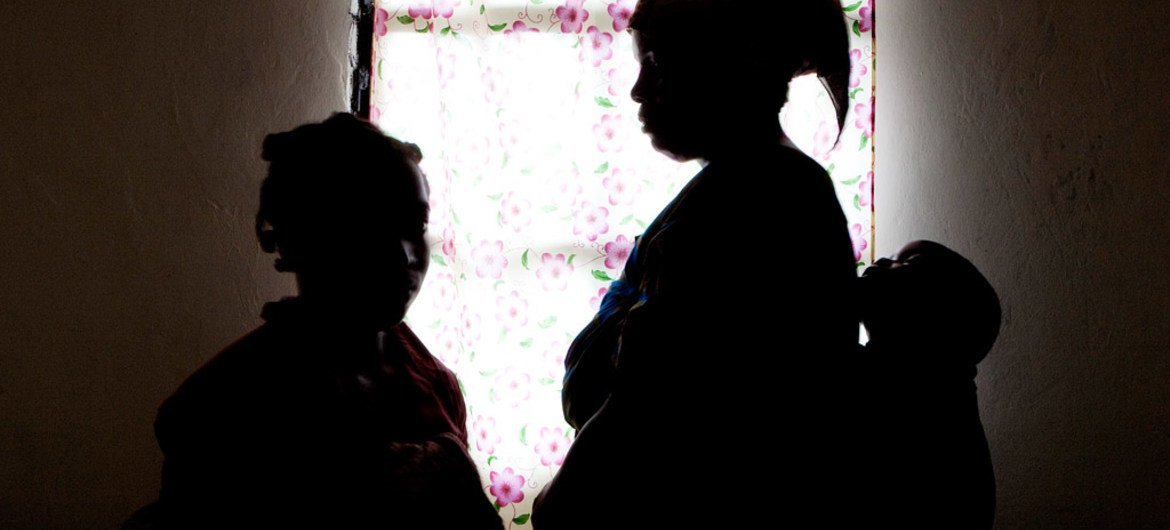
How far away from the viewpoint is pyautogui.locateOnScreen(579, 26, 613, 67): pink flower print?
155 centimetres

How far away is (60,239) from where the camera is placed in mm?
1562

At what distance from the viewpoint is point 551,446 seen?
150cm

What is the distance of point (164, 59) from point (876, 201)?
4.44 ft

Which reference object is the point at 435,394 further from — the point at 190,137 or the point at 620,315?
the point at 190,137

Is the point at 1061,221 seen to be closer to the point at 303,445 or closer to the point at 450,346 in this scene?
the point at 450,346

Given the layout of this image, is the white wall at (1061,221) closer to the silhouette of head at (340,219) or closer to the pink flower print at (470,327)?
the pink flower print at (470,327)

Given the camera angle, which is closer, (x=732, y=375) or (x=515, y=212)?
(x=732, y=375)

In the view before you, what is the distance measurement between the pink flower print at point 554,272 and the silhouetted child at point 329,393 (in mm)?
629

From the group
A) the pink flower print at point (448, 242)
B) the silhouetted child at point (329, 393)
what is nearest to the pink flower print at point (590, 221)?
the pink flower print at point (448, 242)

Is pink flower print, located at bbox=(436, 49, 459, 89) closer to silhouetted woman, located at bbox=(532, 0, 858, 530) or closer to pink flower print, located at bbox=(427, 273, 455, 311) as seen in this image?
pink flower print, located at bbox=(427, 273, 455, 311)

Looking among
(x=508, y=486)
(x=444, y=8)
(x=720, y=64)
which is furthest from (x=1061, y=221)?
(x=444, y=8)

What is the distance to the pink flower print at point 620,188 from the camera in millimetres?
1535

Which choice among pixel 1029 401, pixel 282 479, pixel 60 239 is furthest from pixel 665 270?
pixel 60 239

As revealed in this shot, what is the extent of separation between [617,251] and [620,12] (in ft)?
1.43
